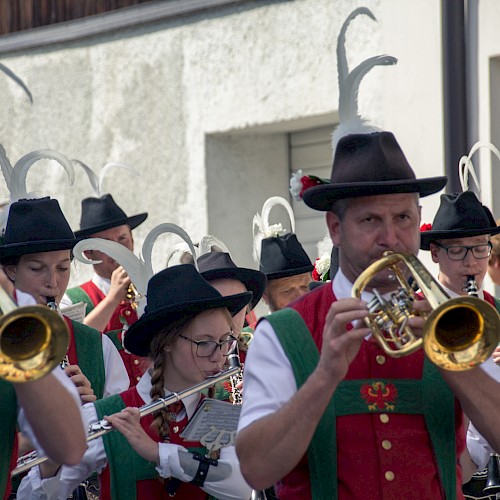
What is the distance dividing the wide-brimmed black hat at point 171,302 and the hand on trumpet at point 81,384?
0.83 feet

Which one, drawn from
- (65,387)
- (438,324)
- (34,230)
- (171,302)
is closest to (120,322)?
(34,230)

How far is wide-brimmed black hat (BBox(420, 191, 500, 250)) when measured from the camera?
663 cm

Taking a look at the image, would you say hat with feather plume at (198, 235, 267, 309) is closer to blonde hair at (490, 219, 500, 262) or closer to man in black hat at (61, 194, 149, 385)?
man in black hat at (61, 194, 149, 385)

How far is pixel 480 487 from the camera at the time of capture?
6.13 m

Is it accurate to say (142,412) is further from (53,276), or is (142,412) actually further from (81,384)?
(53,276)

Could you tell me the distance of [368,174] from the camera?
3.83 m

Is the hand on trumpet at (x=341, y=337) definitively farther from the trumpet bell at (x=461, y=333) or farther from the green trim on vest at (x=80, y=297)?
the green trim on vest at (x=80, y=297)

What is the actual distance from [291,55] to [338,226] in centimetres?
612

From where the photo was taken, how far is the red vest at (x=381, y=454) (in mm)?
3703

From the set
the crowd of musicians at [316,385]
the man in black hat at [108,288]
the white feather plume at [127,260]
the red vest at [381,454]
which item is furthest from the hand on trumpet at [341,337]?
the man in black hat at [108,288]

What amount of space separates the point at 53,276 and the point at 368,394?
2329 millimetres

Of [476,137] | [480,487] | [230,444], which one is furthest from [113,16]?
[230,444]

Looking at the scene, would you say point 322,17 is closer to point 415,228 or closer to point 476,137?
point 476,137

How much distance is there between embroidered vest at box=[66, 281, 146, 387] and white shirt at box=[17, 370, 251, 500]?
7.34ft
